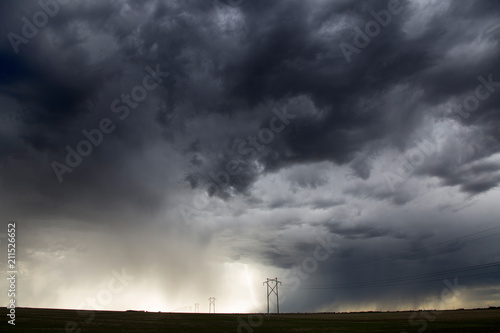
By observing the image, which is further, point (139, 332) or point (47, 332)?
point (139, 332)

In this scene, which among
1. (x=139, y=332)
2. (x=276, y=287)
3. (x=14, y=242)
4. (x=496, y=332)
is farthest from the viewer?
(x=276, y=287)

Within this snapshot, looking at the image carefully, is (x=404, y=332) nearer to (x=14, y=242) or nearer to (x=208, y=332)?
(x=208, y=332)

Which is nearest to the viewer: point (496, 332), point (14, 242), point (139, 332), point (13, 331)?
point (14, 242)

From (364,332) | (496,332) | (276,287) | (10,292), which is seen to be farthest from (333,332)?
(276,287)

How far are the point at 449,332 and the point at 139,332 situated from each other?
194 feet

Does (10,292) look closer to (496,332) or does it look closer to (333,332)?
(333,332)

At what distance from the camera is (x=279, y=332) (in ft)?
238

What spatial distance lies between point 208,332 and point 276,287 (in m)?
94.1

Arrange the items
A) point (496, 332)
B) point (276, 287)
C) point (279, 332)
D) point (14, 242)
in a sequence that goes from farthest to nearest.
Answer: point (276, 287)
point (279, 332)
point (496, 332)
point (14, 242)

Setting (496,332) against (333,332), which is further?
(333,332)

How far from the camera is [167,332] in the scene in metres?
68.0

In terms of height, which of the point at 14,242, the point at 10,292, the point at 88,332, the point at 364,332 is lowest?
the point at 364,332

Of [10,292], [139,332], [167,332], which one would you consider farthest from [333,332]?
[10,292]

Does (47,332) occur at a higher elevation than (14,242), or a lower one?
lower
